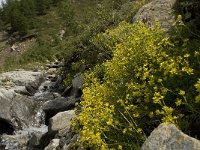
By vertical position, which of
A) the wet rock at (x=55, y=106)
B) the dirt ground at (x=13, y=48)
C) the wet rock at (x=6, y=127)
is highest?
the wet rock at (x=55, y=106)

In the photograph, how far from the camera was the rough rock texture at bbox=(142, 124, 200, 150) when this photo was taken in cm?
519

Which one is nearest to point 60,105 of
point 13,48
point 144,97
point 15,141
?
point 15,141

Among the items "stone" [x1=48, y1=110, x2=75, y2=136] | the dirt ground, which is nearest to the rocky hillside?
"stone" [x1=48, y1=110, x2=75, y2=136]

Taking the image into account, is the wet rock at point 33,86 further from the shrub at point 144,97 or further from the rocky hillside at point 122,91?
the shrub at point 144,97

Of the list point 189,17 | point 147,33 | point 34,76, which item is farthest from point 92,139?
point 34,76

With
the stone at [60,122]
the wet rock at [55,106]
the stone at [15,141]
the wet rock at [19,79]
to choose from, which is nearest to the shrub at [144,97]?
the stone at [60,122]

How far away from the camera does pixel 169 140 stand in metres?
5.45

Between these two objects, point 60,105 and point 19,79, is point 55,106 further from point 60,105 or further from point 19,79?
point 19,79

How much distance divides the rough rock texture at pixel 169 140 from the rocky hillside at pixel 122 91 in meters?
0.01

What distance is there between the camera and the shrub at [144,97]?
607cm

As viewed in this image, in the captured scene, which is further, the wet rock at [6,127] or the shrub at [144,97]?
the wet rock at [6,127]

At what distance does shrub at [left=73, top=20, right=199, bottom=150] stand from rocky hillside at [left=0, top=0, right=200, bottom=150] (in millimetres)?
16

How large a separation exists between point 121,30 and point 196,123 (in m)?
8.65

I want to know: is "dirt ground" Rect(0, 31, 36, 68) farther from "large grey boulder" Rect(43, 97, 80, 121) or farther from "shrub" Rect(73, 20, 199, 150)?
"shrub" Rect(73, 20, 199, 150)
